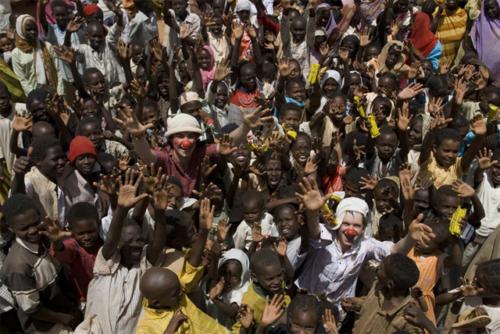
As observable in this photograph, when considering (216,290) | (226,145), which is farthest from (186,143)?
(216,290)

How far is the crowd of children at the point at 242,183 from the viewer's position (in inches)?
114

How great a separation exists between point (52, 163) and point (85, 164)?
0.26m

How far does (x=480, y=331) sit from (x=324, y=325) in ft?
→ 3.20

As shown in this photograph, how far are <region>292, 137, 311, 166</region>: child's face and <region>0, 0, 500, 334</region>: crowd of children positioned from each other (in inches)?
0.9

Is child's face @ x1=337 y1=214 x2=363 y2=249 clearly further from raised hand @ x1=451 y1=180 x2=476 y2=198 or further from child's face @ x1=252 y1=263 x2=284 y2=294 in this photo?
raised hand @ x1=451 y1=180 x2=476 y2=198

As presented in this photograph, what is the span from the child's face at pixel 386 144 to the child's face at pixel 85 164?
8.82 feet

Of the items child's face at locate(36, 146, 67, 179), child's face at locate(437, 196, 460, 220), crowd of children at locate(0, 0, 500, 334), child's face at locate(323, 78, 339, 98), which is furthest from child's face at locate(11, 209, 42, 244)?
child's face at locate(323, 78, 339, 98)

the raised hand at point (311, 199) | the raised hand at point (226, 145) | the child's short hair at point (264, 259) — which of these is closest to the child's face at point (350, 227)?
the raised hand at point (311, 199)

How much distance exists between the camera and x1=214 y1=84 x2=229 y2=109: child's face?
17.6 ft

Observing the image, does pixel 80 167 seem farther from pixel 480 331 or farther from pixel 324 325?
pixel 480 331

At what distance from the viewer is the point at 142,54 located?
20.3 feet

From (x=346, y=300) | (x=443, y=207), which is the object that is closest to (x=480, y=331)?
(x=346, y=300)

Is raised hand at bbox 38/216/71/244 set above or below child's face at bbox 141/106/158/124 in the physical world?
above

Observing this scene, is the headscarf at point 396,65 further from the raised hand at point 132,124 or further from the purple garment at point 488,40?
the raised hand at point 132,124
